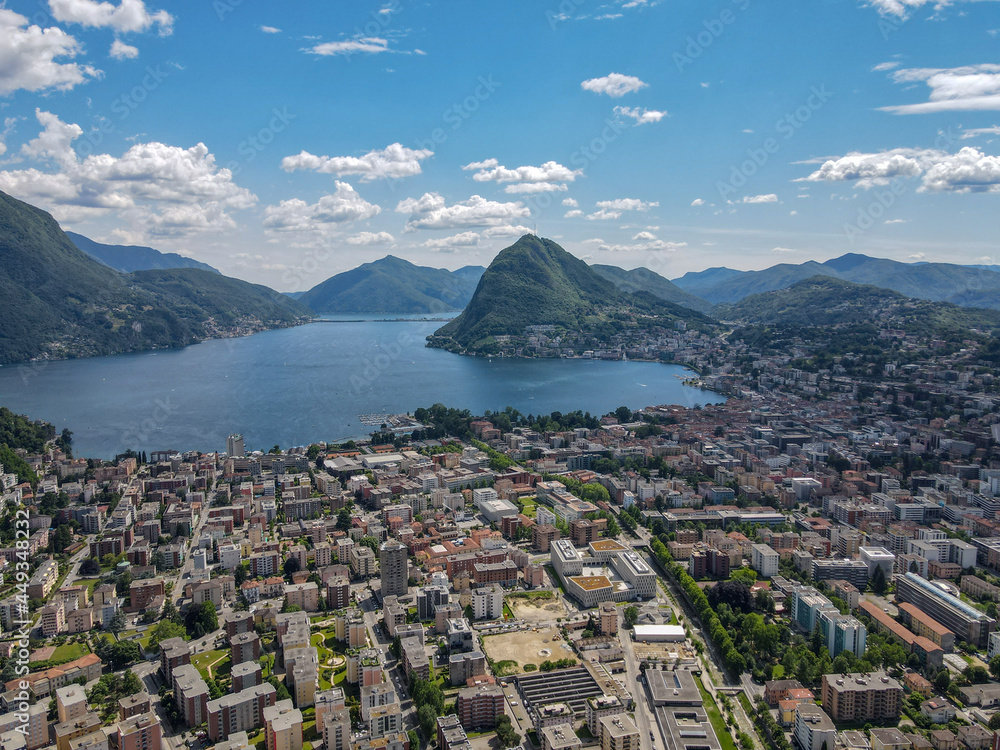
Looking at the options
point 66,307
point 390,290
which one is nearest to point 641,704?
point 66,307

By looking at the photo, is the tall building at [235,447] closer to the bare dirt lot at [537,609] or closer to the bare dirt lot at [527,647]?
the bare dirt lot at [537,609]

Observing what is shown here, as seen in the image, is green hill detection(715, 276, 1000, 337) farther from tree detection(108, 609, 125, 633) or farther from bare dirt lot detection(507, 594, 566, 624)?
tree detection(108, 609, 125, 633)

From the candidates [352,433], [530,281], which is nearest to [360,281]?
[530,281]

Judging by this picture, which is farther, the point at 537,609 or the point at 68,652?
the point at 537,609

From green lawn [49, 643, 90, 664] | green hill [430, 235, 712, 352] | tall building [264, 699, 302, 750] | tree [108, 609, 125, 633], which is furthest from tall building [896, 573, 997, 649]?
green hill [430, 235, 712, 352]

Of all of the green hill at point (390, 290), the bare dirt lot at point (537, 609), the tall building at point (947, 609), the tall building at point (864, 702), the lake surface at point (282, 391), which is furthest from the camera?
the green hill at point (390, 290)

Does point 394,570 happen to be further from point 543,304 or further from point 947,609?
point 543,304

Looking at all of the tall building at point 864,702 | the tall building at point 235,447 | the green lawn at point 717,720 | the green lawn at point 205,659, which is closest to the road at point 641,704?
the green lawn at point 717,720

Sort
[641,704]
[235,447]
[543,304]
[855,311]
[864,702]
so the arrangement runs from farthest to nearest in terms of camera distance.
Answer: [543,304] < [855,311] < [235,447] < [641,704] < [864,702]

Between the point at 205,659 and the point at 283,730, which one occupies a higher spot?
the point at 283,730
